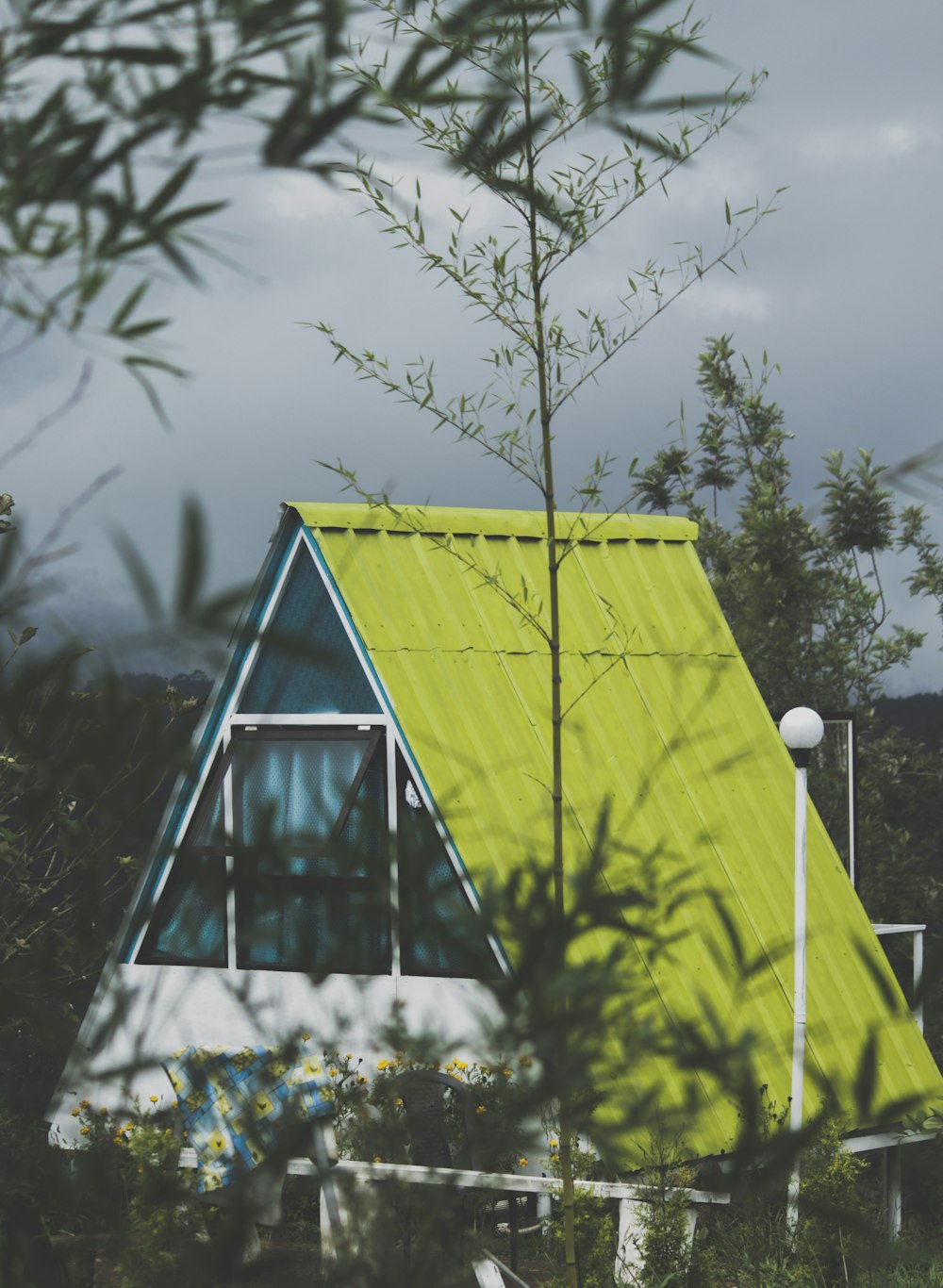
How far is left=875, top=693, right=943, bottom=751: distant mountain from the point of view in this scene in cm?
1366

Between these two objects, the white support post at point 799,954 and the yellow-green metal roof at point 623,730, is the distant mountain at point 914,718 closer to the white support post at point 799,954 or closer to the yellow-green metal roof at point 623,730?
the yellow-green metal roof at point 623,730

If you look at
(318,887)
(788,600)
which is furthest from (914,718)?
(318,887)

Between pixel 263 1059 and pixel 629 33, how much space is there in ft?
4.51

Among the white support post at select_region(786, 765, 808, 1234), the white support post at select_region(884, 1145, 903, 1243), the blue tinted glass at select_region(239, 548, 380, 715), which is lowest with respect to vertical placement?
the white support post at select_region(884, 1145, 903, 1243)

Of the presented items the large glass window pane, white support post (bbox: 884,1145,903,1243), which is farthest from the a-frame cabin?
the large glass window pane

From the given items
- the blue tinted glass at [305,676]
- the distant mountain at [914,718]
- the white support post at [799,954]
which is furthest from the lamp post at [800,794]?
the distant mountain at [914,718]

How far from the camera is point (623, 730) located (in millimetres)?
8469

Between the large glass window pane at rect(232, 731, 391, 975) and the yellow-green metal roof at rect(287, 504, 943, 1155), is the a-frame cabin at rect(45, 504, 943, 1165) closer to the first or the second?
the yellow-green metal roof at rect(287, 504, 943, 1155)

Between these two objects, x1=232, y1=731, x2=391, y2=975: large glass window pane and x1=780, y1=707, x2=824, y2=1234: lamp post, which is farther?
x1=780, y1=707, x2=824, y2=1234: lamp post

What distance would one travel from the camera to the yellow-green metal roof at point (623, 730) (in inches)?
305

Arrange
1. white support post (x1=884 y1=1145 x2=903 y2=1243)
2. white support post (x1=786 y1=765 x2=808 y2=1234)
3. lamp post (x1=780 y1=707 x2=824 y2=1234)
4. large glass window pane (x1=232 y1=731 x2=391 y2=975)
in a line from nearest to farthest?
large glass window pane (x1=232 y1=731 x2=391 y2=975) → white support post (x1=786 y1=765 x2=808 y2=1234) → lamp post (x1=780 y1=707 x2=824 y2=1234) → white support post (x1=884 y1=1145 x2=903 y2=1243)

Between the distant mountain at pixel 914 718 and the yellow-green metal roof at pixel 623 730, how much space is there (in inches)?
184

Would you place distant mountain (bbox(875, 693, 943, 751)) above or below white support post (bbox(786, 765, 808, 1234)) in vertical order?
above

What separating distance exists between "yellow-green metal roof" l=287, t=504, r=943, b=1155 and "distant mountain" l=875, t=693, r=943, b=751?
4.68m
